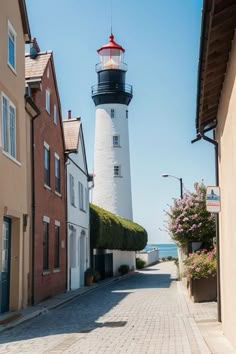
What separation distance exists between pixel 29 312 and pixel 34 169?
5117 millimetres

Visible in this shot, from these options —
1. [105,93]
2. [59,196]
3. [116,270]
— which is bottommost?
[116,270]

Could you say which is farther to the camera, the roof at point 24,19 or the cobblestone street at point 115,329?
the roof at point 24,19

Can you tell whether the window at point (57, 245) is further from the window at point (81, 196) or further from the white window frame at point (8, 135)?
the white window frame at point (8, 135)

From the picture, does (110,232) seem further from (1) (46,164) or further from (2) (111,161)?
(1) (46,164)

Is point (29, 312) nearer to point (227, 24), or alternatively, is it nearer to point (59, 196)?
point (59, 196)

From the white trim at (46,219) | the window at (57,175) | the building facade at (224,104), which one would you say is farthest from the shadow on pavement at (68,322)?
the window at (57,175)

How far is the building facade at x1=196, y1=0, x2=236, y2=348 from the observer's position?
24.8 feet

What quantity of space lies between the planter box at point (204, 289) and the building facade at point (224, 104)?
6.39 m

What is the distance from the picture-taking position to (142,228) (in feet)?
181

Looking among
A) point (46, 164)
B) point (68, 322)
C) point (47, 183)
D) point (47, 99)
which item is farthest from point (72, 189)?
point (68, 322)

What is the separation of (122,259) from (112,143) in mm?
9508

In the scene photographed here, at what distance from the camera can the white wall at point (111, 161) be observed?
162 ft

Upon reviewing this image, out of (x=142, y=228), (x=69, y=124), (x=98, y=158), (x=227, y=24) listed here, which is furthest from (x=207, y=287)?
(x=142, y=228)

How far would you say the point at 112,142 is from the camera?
49.4 meters
